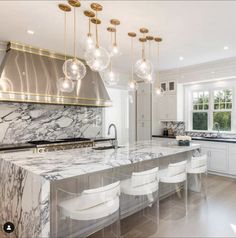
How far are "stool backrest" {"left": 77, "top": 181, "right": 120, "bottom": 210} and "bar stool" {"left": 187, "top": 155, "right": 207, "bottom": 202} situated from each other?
179 cm

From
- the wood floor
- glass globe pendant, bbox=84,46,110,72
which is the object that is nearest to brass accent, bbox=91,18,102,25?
glass globe pendant, bbox=84,46,110,72

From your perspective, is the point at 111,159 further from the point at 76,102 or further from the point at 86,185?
the point at 76,102

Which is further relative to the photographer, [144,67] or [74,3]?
[144,67]

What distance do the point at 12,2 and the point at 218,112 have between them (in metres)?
5.21

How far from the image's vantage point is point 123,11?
2641mm

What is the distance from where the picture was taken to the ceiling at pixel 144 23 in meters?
2.53

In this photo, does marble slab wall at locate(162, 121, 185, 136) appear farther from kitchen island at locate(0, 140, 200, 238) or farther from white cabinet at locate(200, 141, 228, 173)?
kitchen island at locate(0, 140, 200, 238)

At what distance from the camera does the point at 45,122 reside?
4445 millimetres

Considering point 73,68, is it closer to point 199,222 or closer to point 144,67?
point 144,67

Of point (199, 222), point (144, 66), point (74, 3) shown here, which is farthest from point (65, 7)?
point (199, 222)

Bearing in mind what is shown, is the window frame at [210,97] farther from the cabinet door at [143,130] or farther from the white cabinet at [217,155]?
the cabinet door at [143,130]

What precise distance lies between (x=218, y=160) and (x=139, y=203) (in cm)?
274

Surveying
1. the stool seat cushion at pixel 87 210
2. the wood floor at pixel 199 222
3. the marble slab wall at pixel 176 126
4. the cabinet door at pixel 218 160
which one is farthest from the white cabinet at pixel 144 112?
the stool seat cushion at pixel 87 210

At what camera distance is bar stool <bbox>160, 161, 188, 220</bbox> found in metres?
2.76
